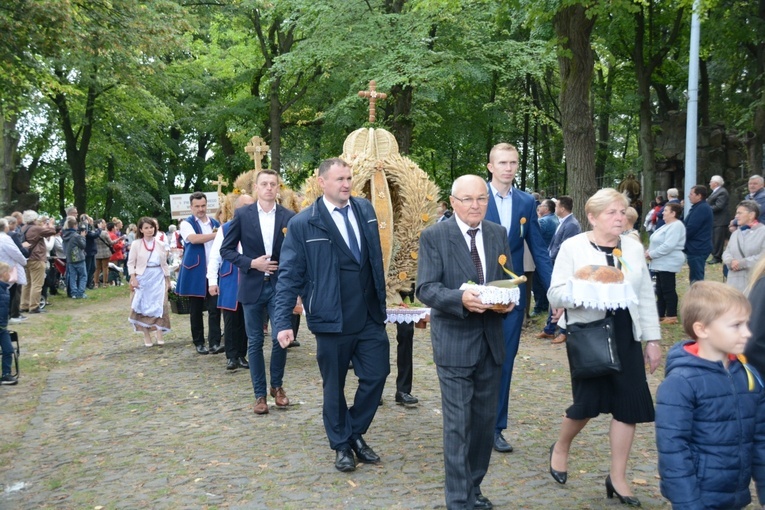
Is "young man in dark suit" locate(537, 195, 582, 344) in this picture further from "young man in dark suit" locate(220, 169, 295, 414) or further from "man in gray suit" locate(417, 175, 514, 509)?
"man in gray suit" locate(417, 175, 514, 509)

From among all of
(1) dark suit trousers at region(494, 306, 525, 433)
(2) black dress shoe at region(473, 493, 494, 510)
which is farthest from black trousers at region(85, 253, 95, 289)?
(2) black dress shoe at region(473, 493, 494, 510)

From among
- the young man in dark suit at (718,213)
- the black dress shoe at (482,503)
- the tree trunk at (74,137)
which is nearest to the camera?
the black dress shoe at (482,503)

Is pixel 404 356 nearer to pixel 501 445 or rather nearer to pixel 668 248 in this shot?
pixel 501 445

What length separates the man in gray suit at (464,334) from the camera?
532 cm

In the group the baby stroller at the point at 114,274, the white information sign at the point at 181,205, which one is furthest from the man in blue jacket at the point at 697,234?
the baby stroller at the point at 114,274

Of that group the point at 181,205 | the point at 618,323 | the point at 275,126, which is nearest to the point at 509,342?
the point at 618,323

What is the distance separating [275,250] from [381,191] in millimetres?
1215

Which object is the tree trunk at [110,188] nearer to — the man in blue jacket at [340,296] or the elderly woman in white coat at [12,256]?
the elderly woman in white coat at [12,256]

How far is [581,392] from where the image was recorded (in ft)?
18.6

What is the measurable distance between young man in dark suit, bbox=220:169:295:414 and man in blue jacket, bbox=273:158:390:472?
5.22ft

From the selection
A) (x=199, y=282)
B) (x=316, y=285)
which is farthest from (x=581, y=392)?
(x=199, y=282)

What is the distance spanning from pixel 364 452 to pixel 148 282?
7.28 metres

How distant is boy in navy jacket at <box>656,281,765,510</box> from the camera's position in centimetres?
382

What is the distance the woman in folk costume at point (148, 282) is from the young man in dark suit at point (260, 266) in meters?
4.60
